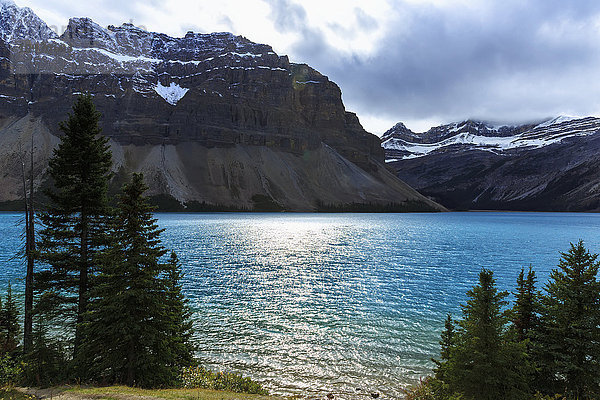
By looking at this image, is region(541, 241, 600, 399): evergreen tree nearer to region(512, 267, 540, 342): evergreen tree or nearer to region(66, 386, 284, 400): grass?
region(512, 267, 540, 342): evergreen tree

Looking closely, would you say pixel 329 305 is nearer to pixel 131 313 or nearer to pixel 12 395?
pixel 131 313

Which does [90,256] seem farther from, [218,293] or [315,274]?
[315,274]

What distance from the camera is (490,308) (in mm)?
13125

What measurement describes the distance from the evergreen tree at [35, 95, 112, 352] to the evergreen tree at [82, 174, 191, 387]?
10.4ft

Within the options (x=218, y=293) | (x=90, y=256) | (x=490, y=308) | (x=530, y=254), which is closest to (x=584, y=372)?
(x=490, y=308)

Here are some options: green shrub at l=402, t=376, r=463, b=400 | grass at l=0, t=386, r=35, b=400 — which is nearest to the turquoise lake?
green shrub at l=402, t=376, r=463, b=400

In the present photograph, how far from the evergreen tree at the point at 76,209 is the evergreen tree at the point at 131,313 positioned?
10.4 ft

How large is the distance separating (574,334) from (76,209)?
24985 millimetres

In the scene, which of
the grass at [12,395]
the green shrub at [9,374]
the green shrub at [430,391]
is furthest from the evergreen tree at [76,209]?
the green shrub at [430,391]

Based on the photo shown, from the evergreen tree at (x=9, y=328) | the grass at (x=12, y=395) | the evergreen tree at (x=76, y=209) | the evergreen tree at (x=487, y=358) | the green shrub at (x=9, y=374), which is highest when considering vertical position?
the evergreen tree at (x=76, y=209)

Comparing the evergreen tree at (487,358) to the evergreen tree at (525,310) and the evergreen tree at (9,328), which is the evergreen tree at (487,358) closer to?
the evergreen tree at (525,310)

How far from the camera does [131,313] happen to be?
1683 cm

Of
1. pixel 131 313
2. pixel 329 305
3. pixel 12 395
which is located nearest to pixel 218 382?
pixel 131 313

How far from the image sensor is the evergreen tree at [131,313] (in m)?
16.4
